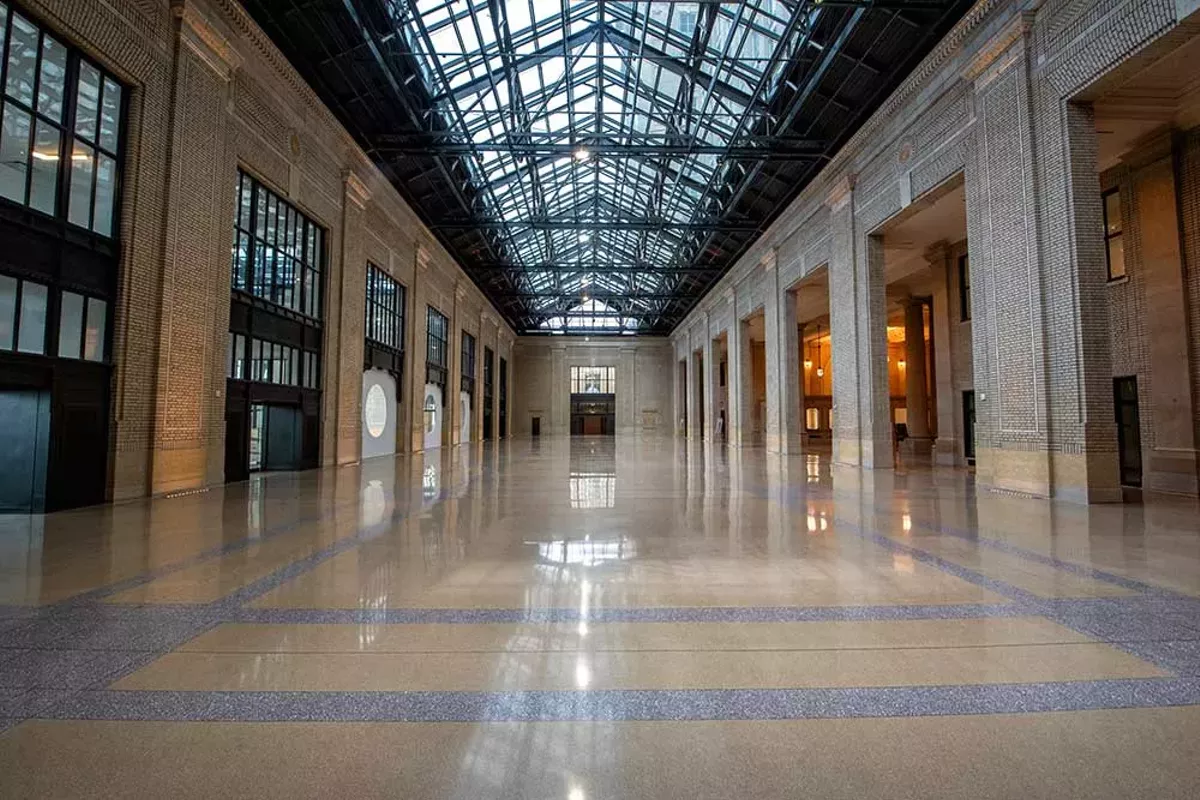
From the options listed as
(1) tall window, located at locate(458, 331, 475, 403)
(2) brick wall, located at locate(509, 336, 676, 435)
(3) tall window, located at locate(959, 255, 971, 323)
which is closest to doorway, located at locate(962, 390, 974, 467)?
(3) tall window, located at locate(959, 255, 971, 323)

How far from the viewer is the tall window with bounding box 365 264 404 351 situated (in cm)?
1809

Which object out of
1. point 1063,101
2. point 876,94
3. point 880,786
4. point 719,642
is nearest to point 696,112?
point 876,94

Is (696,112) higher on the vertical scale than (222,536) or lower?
higher

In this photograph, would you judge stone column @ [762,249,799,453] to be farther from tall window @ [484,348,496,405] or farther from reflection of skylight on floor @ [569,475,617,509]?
tall window @ [484,348,496,405]

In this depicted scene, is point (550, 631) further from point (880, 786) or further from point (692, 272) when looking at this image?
point (692, 272)

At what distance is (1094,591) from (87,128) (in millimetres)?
12493

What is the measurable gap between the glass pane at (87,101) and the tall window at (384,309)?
9.51m

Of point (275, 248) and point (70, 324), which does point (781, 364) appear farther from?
point (70, 324)

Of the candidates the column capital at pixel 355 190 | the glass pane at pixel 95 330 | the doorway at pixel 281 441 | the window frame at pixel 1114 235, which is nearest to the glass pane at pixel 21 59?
the glass pane at pixel 95 330

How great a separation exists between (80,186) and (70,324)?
6.30ft

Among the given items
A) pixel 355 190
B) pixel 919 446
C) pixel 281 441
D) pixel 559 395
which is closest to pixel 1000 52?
pixel 919 446

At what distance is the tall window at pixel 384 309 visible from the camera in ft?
59.4

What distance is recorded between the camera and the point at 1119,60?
8.08 metres

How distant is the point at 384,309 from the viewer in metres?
19.2
